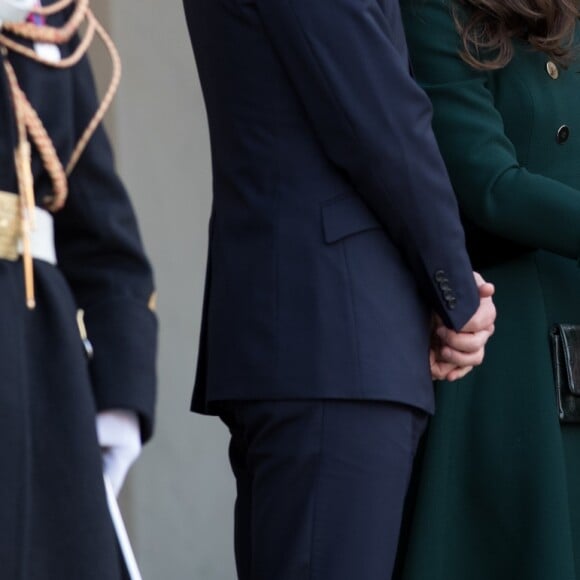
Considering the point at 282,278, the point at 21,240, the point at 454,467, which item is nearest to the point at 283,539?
the point at 282,278

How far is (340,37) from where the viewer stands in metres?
2.77

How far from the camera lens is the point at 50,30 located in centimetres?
218

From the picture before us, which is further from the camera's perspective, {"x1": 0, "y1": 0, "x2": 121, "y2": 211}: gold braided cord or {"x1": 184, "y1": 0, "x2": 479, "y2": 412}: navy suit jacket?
{"x1": 184, "y1": 0, "x2": 479, "y2": 412}: navy suit jacket

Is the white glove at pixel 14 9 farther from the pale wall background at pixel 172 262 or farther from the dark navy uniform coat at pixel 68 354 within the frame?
the pale wall background at pixel 172 262

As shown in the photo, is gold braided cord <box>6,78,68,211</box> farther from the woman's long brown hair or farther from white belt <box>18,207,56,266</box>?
the woman's long brown hair

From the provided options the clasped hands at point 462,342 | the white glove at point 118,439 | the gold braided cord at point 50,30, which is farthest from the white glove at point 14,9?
the clasped hands at point 462,342

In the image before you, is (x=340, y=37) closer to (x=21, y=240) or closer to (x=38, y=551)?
(x=21, y=240)

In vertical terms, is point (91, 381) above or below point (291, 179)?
below

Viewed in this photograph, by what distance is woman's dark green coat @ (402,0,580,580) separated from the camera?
3.19 metres

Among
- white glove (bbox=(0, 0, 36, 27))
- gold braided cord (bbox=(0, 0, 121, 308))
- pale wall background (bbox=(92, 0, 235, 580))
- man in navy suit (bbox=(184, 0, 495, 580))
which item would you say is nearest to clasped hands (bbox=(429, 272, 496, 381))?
man in navy suit (bbox=(184, 0, 495, 580))

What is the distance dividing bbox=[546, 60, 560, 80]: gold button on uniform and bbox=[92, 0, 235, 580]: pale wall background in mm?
1367

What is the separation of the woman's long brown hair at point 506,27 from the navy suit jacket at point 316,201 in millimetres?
403

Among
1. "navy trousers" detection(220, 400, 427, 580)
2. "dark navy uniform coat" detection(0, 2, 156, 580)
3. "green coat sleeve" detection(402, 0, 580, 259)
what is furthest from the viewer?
"green coat sleeve" detection(402, 0, 580, 259)

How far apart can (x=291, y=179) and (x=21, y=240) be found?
0.74 metres
